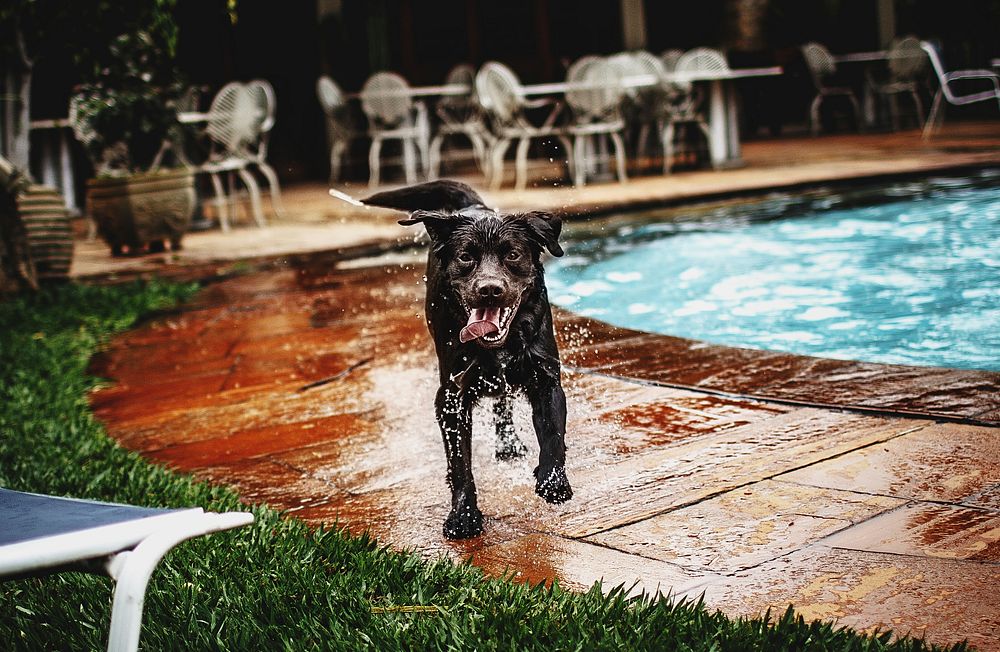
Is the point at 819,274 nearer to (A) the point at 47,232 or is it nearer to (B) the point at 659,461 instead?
(B) the point at 659,461

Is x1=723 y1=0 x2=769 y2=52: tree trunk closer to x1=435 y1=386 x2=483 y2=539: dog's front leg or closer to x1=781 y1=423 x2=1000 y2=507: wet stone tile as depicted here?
x1=781 y1=423 x2=1000 y2=507: wet stone tile

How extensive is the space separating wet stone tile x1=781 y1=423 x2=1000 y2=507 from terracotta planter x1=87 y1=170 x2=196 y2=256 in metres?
6.47

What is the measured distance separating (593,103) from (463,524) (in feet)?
28.0

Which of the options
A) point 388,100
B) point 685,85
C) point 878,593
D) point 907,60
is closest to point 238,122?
point 388,100

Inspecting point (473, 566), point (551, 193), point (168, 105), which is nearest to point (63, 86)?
point (168, 105)

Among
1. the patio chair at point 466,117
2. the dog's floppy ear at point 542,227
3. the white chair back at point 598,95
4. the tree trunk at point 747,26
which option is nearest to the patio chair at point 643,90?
the white chair back at point 598,95

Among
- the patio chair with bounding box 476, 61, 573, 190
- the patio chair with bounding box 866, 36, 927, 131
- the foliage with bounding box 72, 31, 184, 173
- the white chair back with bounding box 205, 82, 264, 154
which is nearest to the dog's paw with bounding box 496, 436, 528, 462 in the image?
the foliage with bounding box 72, 31, 184, 173

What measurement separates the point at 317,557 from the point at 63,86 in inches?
489

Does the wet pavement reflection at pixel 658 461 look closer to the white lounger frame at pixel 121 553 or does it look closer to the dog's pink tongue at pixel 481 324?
the dog's pink tongue at pixel 481 324

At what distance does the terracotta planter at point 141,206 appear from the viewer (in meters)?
8.13

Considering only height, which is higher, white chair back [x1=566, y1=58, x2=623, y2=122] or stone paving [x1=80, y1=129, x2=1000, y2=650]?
white chair back [x1=566, y1=58, x2=623, y2=122]

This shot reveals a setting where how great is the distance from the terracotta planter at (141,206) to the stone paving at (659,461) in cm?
334

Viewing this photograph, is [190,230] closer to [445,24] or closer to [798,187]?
[798,187]

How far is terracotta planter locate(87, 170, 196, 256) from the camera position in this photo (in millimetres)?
8133
